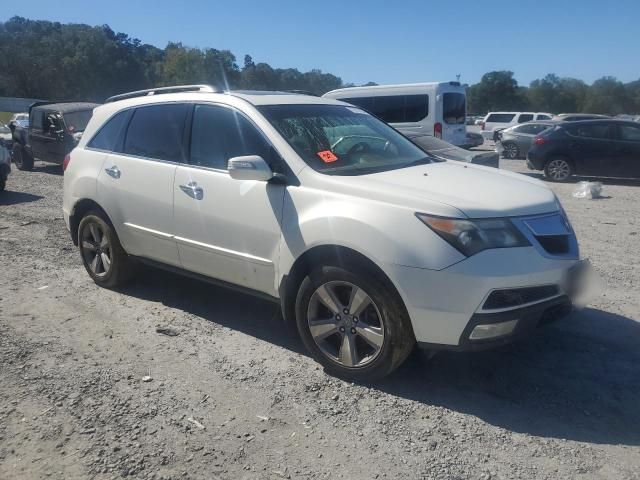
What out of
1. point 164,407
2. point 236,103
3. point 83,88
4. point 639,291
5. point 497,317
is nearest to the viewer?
point 497,317

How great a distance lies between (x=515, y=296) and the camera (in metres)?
3.26

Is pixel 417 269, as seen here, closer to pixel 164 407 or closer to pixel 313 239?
pixel 313 239

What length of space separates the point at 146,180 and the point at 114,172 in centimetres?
52

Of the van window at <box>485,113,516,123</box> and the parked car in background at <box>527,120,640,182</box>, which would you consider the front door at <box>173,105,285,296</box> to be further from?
the van window at <box>485,113,516,123</box>

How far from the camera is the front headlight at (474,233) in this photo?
323cm

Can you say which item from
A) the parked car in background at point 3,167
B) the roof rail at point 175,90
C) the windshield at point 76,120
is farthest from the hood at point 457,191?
the windshield at point 76,120

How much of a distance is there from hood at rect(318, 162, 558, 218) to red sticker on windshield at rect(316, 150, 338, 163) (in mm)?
314

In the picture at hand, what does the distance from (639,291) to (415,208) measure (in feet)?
10.7

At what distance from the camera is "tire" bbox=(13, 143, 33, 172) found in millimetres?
16156

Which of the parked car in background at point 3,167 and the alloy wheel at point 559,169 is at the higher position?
the parked car in background at point 3,167

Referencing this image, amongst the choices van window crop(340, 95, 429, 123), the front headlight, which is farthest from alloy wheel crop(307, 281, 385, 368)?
van window crop(340, 95, 429, 123)

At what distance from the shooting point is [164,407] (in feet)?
11.4

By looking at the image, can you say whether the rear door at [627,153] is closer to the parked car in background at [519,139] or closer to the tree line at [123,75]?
the parked car in background at [519,139]

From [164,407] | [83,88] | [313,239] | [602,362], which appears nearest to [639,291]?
[602,362]
